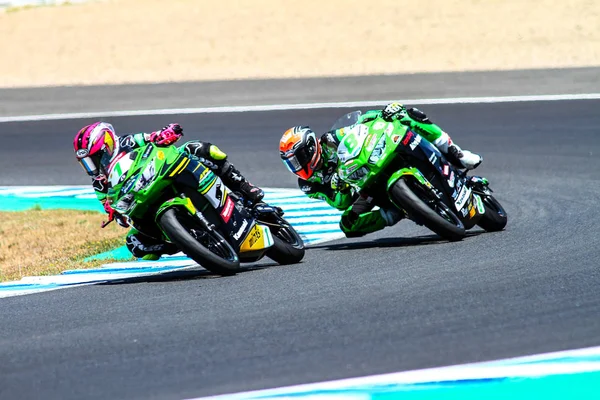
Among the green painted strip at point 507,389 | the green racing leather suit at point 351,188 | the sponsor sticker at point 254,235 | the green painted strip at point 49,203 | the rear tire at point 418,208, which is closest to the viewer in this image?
the green painted strip at point 507,389

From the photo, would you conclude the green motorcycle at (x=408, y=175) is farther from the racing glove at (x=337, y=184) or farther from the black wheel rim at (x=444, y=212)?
the racing glove at (x=337, y=184)

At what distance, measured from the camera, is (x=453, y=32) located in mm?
25203

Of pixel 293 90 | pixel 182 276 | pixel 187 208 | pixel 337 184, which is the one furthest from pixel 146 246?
pixel 293 90

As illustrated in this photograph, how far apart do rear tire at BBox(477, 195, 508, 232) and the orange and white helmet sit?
164 cm

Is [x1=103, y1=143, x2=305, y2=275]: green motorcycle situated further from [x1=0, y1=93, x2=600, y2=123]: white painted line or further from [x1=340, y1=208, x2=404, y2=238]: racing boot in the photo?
[x1=0, y1=93, x2=600, y2=123]: white painted line

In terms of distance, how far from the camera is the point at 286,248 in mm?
8422

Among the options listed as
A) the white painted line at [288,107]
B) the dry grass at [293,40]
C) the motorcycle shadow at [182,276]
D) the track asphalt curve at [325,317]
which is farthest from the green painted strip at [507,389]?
the dry grass at [293,40]

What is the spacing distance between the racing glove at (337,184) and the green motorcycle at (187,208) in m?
0.90

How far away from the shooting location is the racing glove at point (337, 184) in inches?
352

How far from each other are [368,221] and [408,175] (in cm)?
87

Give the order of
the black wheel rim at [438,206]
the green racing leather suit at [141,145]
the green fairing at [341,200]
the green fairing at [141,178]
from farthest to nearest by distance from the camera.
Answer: the green fairing at [341,200] → the black wheel rim at [438,206] → the green racing leather suit at [141,145] → the green fairing at [141,178]

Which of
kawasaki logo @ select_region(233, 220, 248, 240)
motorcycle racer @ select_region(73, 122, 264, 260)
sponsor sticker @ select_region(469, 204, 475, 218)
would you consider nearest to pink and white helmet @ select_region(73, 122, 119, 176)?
motorcycle racer @ select_region(73, 122, 264, 260)

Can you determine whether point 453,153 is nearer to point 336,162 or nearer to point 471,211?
point 471,211

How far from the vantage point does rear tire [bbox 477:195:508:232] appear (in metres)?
9.34
